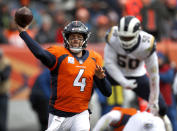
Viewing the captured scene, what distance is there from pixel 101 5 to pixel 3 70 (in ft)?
19.3

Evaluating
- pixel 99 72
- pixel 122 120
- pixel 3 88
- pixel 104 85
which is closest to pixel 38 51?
pixel 99 72

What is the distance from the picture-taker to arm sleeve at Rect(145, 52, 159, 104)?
6574 millimetres

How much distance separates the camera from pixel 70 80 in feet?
17.3

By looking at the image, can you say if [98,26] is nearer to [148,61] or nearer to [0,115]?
[0,115]

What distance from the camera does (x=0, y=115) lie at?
30.4 ft

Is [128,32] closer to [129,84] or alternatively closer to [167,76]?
[129,84]

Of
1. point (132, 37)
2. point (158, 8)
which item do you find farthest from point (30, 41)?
point (158, 8)

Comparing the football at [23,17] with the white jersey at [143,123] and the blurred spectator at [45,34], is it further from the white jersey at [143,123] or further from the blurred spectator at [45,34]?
the blurred spectator at [45,34]

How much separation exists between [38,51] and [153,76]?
7.08 ft

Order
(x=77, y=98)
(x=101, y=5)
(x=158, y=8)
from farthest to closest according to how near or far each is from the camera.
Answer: (x=101, y=5) → (x=158, y=8) → (x=77, y=98)

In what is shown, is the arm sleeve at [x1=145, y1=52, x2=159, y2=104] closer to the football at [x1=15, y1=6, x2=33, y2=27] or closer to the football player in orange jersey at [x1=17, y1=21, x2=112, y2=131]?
the football player in orange jersey at [x1=17, y1=21, x2=112, y2=131]

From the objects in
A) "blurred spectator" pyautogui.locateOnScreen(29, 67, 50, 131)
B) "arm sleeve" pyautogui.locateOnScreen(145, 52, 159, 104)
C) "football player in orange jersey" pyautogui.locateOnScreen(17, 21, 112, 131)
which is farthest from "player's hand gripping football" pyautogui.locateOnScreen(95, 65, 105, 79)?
"blurred spectator" pyautogui.locateOnScreen(29, 67, 50, 131)

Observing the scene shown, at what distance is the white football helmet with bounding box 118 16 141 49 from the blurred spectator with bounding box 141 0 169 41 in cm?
Answer: 439

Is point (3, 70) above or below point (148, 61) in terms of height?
below
